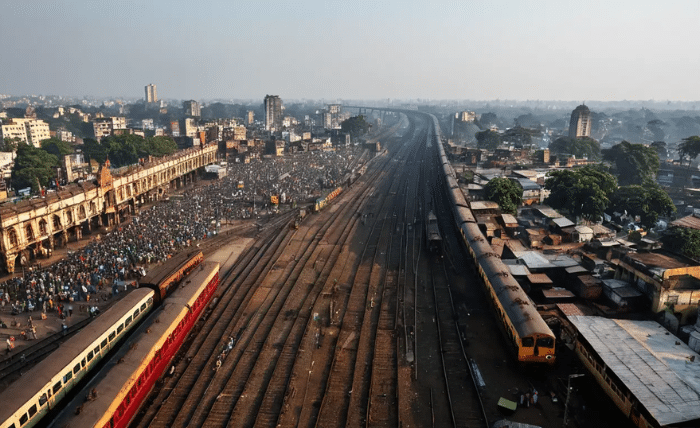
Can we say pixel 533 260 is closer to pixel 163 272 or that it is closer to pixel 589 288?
pixel 589 288

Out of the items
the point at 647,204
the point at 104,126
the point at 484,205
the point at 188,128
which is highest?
the point at 188,128

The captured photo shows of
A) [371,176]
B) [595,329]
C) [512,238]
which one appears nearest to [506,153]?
[371,176]

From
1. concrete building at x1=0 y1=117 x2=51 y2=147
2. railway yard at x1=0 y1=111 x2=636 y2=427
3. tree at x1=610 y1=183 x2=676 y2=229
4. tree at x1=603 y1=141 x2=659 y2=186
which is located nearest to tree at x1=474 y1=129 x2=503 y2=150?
tree at x1=603 y1=141 x2=659 y2=186

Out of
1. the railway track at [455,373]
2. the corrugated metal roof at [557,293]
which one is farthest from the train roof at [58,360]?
the corrugated metal roof at [557,293]

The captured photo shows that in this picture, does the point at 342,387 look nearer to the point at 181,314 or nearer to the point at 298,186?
the point at 181,314

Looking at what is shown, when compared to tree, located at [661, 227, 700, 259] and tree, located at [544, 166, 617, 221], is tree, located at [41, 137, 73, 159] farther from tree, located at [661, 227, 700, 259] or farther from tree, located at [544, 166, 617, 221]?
tree, located at [661, 227, 700, 259]

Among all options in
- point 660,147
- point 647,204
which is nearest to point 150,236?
point 647,204

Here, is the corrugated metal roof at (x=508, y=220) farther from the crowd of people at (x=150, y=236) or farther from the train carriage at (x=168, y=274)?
the train carriage at (x=168, y=274)
